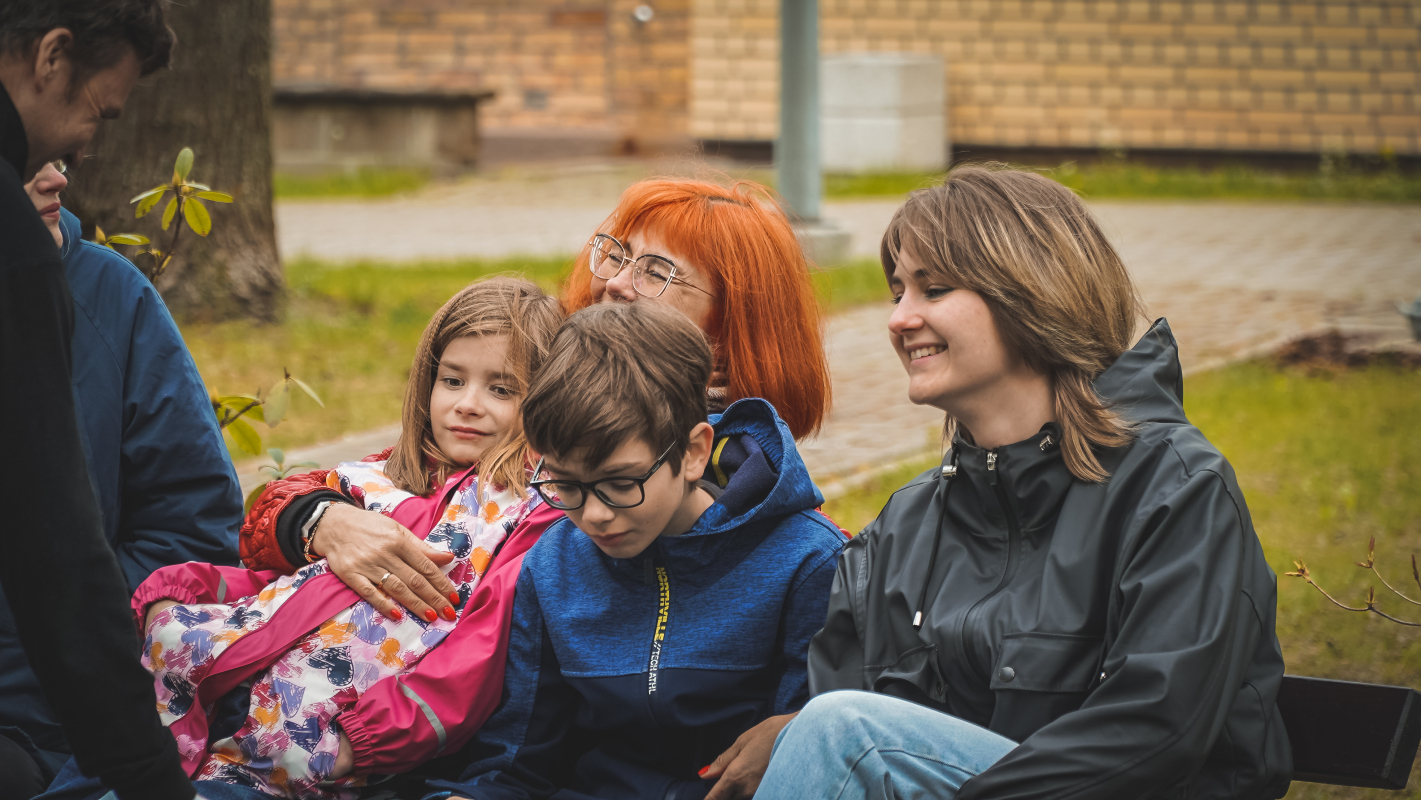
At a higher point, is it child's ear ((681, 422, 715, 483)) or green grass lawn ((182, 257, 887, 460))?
child's ear ((681, 422, 715, 483))

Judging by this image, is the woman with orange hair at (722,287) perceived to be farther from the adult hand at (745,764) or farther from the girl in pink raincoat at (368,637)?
the adult hand at (745,764)

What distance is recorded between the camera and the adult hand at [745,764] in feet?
7.35

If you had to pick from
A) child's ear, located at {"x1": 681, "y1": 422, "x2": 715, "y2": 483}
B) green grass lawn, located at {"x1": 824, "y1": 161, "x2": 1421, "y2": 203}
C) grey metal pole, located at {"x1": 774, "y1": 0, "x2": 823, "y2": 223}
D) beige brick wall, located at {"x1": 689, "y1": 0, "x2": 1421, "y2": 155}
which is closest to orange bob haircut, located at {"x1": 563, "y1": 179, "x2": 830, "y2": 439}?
child's ear, located at {"x1": 681, "y1": 422, "x2": 715, "y2": 483}

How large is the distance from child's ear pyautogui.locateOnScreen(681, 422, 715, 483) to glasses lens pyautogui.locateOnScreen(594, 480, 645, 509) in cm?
12

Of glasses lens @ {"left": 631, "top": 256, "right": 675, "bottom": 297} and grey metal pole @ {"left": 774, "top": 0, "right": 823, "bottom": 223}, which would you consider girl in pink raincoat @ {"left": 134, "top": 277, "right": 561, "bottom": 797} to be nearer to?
glasses lens @ {"left": 631, "top": 256, "right": 675, "bottom": 297}

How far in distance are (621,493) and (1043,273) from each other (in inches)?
30.6

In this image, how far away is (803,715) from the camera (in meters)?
2.08

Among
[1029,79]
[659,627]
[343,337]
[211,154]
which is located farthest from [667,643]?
[1029,79]

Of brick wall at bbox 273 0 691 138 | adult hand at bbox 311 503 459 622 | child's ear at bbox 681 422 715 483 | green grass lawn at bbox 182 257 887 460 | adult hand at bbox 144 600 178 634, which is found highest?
brick wall at bbox 273 0 691 138

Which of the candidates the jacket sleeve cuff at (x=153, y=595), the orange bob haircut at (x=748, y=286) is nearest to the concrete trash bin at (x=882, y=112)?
the orange bob haircut at (x=748, y=286)

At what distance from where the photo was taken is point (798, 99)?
33.1 ft

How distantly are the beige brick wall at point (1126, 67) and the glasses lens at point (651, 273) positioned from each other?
1640 cm

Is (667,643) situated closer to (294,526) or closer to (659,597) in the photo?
(659,597)

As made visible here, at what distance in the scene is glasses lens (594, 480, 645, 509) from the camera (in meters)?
2.24
